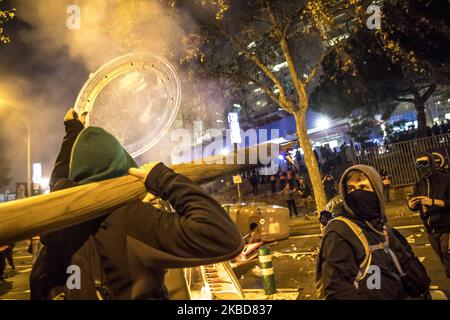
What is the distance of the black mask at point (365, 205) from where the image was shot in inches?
98.2

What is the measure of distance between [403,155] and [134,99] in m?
15.9

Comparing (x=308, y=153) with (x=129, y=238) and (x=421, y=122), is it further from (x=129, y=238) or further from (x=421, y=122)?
(x=421, y=122)

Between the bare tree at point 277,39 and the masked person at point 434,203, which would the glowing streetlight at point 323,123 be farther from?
the masked person at point 434,203

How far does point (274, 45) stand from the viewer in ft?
42.0

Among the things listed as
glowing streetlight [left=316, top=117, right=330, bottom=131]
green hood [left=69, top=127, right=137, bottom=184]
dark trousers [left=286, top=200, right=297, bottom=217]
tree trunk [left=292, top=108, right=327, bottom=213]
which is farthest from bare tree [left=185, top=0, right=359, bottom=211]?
glowing streetlight [left=316, top=117, right=330, bottom=131]

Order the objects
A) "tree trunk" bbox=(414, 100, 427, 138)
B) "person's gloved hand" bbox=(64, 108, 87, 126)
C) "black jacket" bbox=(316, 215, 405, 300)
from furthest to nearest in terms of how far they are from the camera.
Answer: "tree trunk" bbox=(414, 100, 427, 138) → "person's gloved hand" bbox=(64, 108, 87, 126) → "black jacket" bbox=(316, 215, 405, 300)

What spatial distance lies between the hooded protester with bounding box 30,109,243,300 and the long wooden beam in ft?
0.21

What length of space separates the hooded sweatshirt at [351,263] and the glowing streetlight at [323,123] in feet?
98.7

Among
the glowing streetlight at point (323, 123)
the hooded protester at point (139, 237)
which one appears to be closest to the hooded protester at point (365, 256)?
the hooded protester at point (139, 237)

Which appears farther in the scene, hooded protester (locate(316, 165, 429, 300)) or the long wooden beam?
hooded protester (locate(316, 165, 429, 300))

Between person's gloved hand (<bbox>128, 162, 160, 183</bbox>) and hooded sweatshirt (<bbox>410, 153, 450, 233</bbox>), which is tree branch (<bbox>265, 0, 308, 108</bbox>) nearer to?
hooded sweatshirt (<bbox>410, 153, 450, 233</bbox>)

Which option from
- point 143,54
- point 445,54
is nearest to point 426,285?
point 143,54

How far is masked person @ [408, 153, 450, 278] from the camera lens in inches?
166
